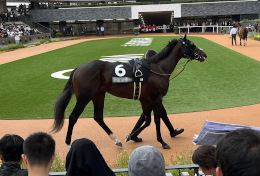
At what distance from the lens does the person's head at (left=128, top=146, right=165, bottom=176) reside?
212 cm

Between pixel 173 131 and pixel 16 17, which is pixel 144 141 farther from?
pixel 16 17

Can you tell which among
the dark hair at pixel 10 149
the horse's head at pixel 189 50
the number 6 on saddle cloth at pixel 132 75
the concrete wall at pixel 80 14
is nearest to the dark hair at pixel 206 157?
the dark hair at pixel 10 149

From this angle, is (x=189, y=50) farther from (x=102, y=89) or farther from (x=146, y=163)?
(x=146, y=163)

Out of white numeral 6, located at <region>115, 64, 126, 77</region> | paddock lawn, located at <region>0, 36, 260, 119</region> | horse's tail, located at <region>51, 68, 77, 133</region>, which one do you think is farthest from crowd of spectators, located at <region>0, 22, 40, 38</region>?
white numeral 6, located at <region>115, 64, 126, 77</region>

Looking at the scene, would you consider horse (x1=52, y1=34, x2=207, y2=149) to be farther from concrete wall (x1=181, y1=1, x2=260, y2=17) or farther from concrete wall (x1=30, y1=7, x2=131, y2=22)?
concrete wall (x1=30, y1=7, x2=131, y2=22)

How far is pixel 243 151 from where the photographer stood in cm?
169

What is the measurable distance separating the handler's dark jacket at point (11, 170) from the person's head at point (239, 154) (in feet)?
6.17

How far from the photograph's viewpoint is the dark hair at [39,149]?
2523mm

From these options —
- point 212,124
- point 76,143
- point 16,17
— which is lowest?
point 212,124

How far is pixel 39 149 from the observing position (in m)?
2.57

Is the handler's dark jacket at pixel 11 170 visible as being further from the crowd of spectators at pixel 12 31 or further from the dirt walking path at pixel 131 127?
the crowd of spectators at pixel 12 31

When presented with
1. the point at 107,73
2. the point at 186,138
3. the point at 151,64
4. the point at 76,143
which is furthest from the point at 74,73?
the point at 76,143

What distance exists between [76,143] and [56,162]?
2756mm

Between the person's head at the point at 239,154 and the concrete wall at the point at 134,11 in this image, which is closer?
the person's head at the point at 239,154
